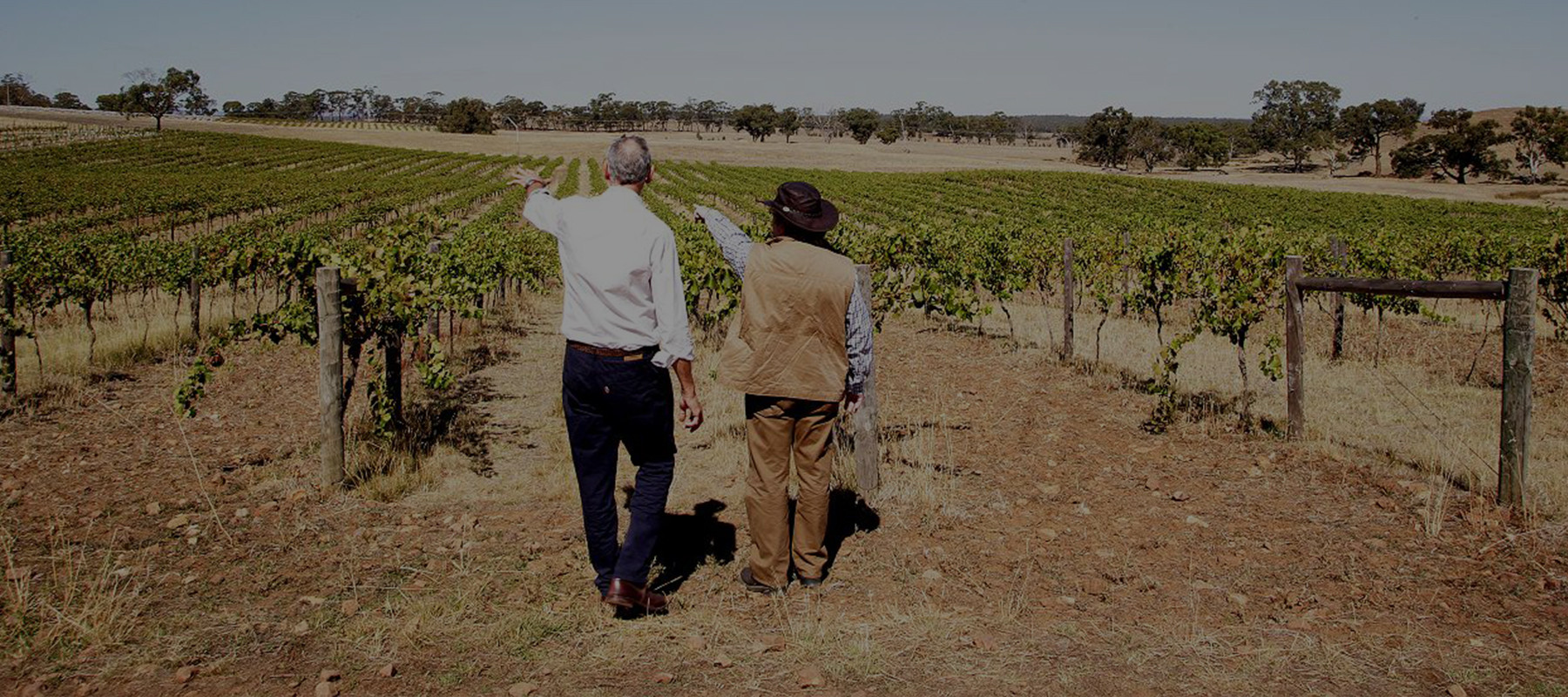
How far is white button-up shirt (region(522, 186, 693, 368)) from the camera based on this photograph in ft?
11.6

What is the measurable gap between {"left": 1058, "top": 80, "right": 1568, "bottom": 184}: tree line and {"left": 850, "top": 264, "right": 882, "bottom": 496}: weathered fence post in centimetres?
9072

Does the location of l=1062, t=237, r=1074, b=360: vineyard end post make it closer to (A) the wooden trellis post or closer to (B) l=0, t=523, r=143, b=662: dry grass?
(A) the wooden trellis post

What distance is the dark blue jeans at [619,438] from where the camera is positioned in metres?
3.57

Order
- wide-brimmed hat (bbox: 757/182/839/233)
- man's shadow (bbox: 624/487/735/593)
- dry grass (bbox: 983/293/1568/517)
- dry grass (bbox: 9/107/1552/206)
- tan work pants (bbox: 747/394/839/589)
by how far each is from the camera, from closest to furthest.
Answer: wide-brimmed hat (bbox: 757/182/839/233) < tan work pants (bbox: 747/394/839/589) < man's shadow (bbox: 624/487/735/593) < dry grass (bbox: 983/293/1568/517) < dry grass (bbox: 9/107/1552/206)

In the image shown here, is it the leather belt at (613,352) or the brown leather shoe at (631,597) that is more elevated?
the leather belt at (613,352)

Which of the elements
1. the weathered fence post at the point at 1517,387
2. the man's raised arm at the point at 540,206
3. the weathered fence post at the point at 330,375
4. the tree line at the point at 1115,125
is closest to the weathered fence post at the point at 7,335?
the weathered fence post at the point at 330,375

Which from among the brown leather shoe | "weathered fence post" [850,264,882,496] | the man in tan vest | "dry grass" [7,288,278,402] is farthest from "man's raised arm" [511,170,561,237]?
"dry grass" [7,288,278,402]

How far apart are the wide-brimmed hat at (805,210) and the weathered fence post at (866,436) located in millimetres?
1278

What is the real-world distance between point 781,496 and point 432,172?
66300 millimetres

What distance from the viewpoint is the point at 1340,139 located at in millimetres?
98062

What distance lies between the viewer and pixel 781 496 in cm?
400

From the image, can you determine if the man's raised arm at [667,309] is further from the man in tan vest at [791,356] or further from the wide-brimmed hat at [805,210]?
the wide-brimmed hat at [805,210]

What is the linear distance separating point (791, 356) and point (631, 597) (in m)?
1.16

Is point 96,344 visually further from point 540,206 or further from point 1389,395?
point 1389,395
